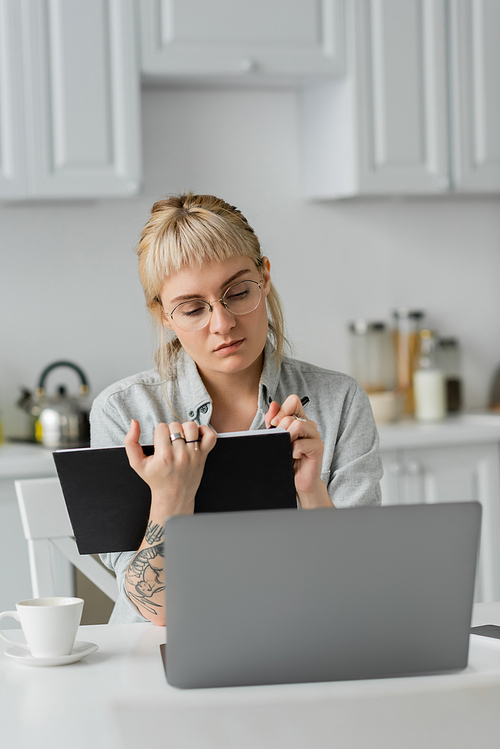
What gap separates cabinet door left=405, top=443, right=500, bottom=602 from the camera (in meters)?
2.52

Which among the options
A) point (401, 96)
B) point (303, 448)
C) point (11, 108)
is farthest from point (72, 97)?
point (303, 448)

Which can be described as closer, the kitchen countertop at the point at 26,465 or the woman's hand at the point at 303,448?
the woman's hand at the point at 303,448

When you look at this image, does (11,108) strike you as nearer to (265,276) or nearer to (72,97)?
(72,97)

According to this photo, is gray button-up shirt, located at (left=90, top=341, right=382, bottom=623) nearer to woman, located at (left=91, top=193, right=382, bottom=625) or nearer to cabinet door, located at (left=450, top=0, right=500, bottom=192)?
woman, located at (left=91, top=193, right=382, bottom=625)

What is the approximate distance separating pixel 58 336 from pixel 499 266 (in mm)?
1663

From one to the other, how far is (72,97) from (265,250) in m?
0.87

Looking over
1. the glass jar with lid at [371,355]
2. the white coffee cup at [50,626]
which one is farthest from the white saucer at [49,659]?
the glass jar with lid at [371,355]

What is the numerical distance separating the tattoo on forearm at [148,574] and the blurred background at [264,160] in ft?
3.69

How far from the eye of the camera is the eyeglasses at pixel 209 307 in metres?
1.32

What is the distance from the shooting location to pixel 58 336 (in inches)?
106

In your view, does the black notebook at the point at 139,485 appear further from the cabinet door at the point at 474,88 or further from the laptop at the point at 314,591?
the cabinet door at the point at 474,88

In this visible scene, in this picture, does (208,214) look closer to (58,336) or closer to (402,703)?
(402,703)

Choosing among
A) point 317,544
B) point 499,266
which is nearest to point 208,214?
point 317,544

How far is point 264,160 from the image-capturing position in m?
2.87
